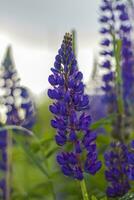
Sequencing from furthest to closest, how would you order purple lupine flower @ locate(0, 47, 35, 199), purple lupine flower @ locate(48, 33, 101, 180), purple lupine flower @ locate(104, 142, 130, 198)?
purple lupine flower @ locate(0, 47, 35, 199) → purple lupine flower @ locate(104, 142, 130, 198) → purple lupine flower @ locate(48, 33, 101, 180)

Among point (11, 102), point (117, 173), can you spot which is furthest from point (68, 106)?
point (11, 102)

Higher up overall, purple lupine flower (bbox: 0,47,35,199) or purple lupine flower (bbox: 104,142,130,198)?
purple lupine flower (bbox: 0,47,35,199)

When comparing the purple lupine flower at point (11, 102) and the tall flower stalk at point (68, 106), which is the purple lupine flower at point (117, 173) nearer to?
the tall flower stalk at point (68, 106)

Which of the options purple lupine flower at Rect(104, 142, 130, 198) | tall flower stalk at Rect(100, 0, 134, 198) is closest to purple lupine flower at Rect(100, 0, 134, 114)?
tall flower stalk at Rect(100, 0, 134, 198)

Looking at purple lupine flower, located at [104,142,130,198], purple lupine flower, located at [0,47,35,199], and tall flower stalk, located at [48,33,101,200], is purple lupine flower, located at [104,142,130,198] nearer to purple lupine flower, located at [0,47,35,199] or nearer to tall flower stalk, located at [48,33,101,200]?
tall flower stalk, located at [48,33,101,200]

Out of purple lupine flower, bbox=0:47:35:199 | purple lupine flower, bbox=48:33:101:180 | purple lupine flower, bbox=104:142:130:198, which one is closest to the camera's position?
purple lupine flower, bbox=48:33:101:180

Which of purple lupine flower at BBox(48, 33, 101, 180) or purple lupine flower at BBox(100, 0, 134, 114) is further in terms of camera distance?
purple lupine flower at BBox(100, 0, 134, 114)

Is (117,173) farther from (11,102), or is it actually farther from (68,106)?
(11,102)
